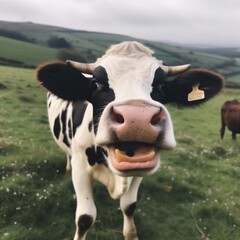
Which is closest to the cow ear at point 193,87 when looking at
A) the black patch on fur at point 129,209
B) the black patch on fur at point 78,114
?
the black patch on fur at point 78,114

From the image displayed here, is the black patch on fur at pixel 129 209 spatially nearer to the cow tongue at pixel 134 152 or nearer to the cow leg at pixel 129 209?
the cow leg at pixel 129 209

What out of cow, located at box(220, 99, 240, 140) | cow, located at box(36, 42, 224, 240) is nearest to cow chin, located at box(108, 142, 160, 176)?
cow, located at box(36, 42, 224, 240)

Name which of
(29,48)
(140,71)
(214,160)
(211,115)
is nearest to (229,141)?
(214,160)

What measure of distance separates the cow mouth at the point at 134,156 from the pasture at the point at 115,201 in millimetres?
3377

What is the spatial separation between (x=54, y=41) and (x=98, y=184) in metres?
67.1

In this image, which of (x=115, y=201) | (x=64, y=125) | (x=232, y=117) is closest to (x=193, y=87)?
(x=64, y=125)

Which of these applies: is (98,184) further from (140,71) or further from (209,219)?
(140,71)

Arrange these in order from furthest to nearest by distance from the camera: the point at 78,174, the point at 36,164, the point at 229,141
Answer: the point at 229,141 < the point at 36,164 < the point at 78,174

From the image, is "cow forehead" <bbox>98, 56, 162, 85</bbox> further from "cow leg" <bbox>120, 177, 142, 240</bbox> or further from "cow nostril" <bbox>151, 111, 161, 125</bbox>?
"cow leg" <bbox>120, 177, 142, 240</bbox>

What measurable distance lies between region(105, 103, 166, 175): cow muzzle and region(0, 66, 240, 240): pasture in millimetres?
3415

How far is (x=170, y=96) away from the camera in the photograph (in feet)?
16.9

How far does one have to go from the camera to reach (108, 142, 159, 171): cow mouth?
358 cm

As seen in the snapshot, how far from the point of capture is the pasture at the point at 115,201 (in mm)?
6883

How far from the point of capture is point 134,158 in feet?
11.8
